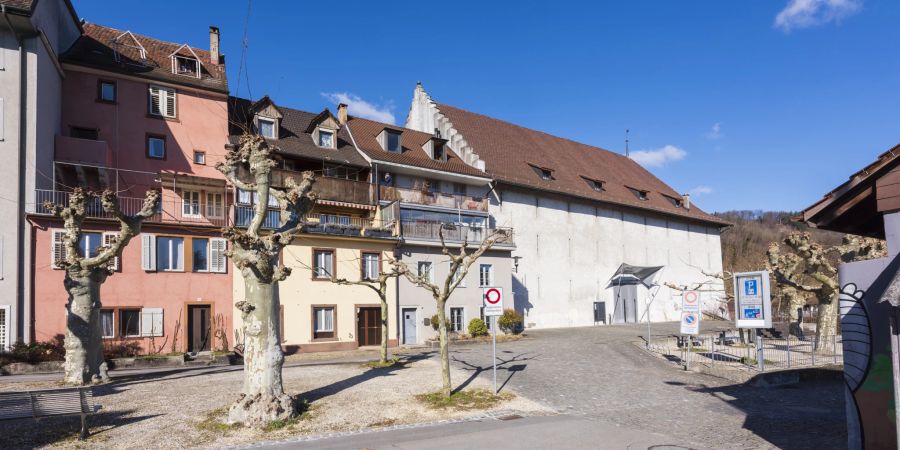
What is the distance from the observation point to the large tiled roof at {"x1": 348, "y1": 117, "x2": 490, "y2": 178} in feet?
115

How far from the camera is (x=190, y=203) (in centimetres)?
2909

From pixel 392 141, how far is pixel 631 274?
20994 millimetres

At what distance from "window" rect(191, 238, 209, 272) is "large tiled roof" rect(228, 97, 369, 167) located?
19.9 ft

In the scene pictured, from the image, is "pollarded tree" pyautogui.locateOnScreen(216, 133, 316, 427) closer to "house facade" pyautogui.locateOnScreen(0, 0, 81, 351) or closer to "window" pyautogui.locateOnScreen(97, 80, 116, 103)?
"house facade" pyautogui.locateOnScreen(0, 0, 81, 351)

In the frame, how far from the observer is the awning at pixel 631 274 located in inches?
1775

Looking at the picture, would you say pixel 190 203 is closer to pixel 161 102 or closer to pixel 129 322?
pixel 161 102

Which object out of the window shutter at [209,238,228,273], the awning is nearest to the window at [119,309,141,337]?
the window shutter at [209,238,228,273]

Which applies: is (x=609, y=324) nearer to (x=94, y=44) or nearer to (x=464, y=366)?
(x=464, y=366)

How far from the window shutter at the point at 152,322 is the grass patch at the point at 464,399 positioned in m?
16.1

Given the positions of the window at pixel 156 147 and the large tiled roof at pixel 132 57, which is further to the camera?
the window at pixel 156 147

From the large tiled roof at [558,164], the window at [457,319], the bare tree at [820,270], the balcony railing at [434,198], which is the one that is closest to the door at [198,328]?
the balcony railing at [434,198]

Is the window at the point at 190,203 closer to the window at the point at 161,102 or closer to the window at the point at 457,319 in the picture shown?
the window at the point at 161,102

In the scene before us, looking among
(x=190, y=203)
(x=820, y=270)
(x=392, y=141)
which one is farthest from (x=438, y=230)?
(x=820, y=270)

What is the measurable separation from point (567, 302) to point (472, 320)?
11.6 m
